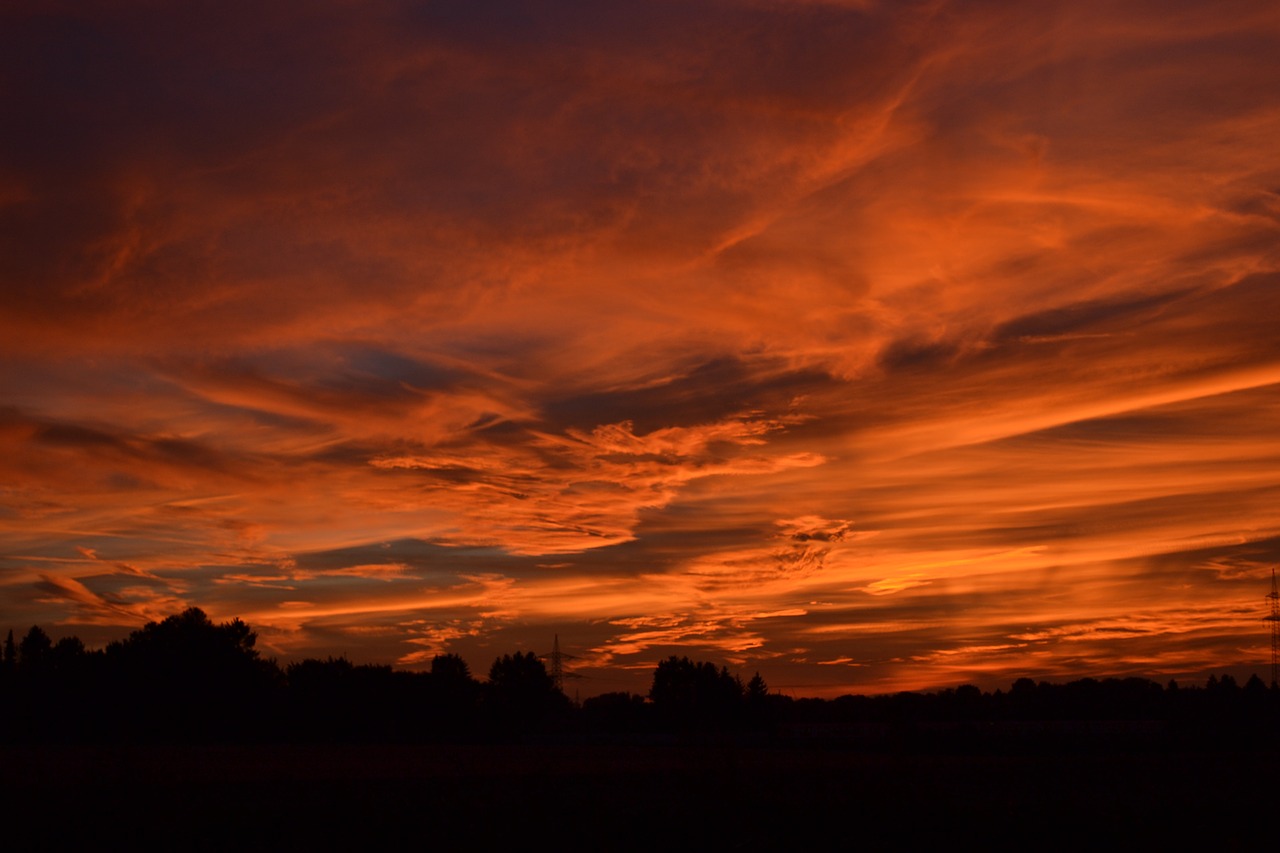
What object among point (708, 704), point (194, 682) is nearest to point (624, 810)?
point (194, 682)

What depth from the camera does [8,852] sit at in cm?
2478

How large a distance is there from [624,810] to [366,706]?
105m

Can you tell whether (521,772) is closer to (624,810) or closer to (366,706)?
(624,810)

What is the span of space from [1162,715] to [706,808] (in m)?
129

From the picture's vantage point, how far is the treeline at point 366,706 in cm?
11506

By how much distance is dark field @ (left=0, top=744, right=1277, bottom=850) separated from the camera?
27672 mm

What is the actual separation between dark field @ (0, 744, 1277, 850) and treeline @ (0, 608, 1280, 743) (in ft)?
215

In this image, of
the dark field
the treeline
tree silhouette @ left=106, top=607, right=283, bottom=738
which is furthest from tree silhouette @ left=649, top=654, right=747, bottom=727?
the dark field

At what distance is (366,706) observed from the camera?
132m

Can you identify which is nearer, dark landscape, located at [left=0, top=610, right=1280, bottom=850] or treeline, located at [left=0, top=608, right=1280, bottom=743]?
dark landscape, located at [left=0, top=610, right=1280, bottom=850]

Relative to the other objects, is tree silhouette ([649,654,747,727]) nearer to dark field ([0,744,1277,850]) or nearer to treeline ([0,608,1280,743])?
treeline ([0,608,1280,743])

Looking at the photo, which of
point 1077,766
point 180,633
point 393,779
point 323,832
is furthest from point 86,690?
point 323,832

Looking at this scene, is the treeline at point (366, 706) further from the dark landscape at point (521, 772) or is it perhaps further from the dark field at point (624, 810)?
the dark field at point (624, 810)

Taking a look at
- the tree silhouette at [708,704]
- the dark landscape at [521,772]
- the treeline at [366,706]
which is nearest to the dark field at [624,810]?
the dark landscape at [521,772]
